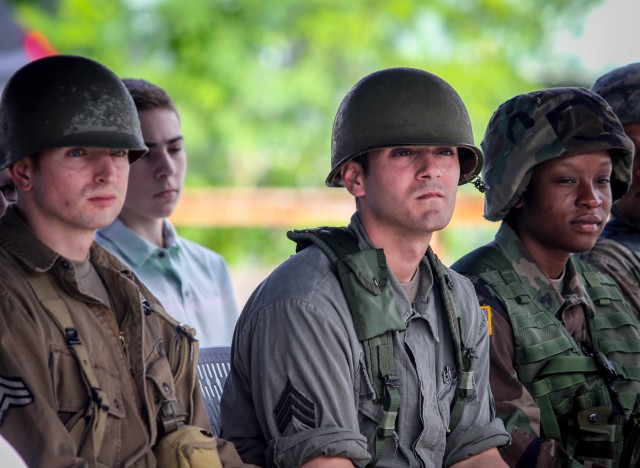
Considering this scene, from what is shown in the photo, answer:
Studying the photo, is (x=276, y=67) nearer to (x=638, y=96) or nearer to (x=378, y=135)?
(x=638, y=96)

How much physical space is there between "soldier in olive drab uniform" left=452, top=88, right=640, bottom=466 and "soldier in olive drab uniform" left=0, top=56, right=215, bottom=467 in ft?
4.92

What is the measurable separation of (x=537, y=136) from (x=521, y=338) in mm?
959

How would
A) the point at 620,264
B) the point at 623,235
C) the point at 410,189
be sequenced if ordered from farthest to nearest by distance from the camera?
the point at 623,235
the point at 620,264
the point at 410,189

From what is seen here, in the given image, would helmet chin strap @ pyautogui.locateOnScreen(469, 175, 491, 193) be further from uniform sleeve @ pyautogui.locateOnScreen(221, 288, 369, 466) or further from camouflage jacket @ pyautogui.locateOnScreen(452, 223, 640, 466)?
uniform sleeve @ pyautogui.locateOnScreen(221, 288, 369, 466)

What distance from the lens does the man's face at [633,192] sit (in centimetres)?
564

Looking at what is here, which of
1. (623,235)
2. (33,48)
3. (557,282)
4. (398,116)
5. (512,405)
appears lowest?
(512,405)

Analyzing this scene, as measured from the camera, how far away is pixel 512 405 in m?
4.25

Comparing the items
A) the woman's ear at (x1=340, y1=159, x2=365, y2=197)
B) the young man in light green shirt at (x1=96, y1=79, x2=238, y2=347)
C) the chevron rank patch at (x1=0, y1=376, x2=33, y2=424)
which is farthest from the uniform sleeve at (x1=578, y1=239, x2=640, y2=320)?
the chevron rank patch at (x1=0, y1=376, x2=33, y2=424)

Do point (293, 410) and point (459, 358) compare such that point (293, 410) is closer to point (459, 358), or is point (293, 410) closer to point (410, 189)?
point (459, 358)

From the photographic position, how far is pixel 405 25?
1327cm

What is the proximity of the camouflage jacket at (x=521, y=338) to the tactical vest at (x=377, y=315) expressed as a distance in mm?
427

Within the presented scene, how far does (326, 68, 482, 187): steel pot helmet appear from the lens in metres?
3.83

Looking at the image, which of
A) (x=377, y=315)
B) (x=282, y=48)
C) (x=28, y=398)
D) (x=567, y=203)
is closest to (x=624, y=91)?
(x=567, y=203)

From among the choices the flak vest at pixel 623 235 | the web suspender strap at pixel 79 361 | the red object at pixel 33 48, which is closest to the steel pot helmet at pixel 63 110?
the web suspender strap at pixel 79 361
